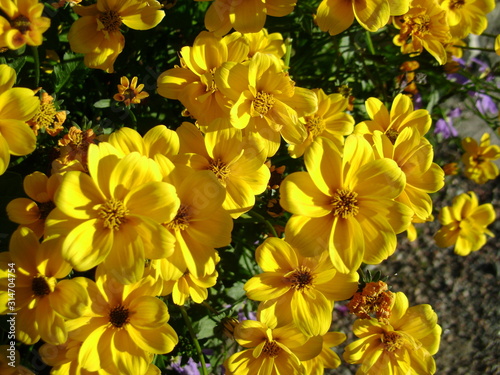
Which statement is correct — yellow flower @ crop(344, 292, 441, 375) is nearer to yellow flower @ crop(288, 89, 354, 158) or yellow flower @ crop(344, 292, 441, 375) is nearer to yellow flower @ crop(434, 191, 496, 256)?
yellow flower @ crop(288, 89, 354, 158)

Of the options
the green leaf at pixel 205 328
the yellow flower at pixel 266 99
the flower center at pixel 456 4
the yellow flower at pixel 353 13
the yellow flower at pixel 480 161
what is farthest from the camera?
the yellow flower at pixel 480 161

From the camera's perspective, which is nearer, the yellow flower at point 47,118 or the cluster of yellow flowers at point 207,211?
the cluster of yellow flowers at point 207,211

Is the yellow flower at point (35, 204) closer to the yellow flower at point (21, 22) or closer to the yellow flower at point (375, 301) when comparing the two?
the yellow flower at point (21, 22)

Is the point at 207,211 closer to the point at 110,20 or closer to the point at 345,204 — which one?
the point at 345,204

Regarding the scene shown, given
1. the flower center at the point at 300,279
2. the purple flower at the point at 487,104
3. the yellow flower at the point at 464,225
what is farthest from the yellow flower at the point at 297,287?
the purple flower at the point at 487,104

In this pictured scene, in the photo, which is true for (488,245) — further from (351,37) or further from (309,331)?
(309,331)

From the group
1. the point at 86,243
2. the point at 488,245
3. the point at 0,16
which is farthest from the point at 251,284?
the point at 488,245

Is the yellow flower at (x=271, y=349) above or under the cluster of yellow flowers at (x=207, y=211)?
under
